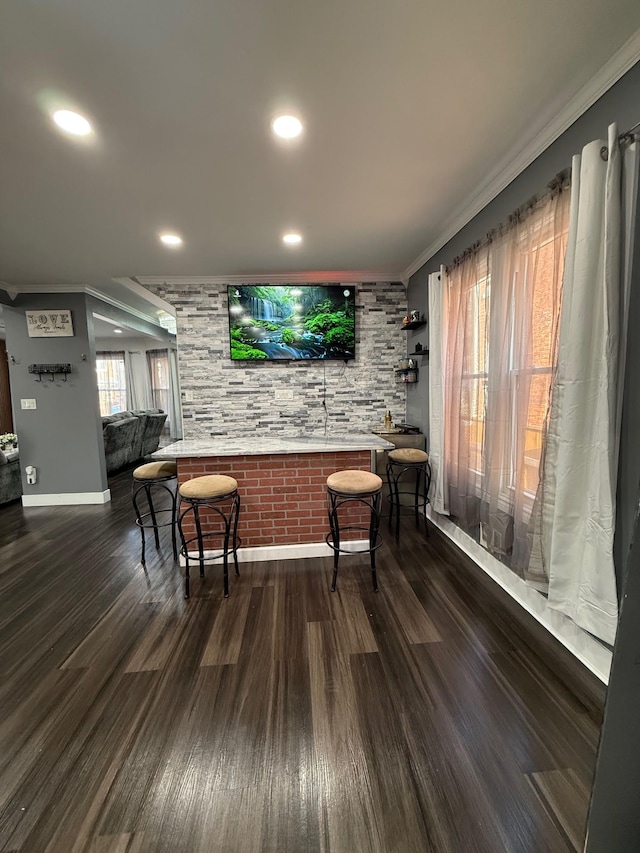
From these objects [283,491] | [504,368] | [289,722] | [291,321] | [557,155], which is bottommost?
[289,722]

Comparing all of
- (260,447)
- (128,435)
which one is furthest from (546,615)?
(128,435)

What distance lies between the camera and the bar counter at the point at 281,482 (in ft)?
7.91

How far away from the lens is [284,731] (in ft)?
4.14

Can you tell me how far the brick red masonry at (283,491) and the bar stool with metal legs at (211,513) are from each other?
0.07 meters

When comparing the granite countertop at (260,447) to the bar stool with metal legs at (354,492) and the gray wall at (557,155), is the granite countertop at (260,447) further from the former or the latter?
the gray wall at (557,155)

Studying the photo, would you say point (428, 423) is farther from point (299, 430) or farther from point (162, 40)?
point (162, 40)

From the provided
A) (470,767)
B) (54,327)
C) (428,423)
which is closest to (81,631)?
(470,767)

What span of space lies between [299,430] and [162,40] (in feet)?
10.2

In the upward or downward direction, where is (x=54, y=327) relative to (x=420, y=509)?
upward

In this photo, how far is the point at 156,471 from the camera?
2.55 m

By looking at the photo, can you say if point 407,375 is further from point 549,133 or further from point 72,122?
point 72,122

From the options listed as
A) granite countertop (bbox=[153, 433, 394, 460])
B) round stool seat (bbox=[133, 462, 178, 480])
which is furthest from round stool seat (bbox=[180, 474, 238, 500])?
round stool seat (bbox=[133, 462, 178, 480])

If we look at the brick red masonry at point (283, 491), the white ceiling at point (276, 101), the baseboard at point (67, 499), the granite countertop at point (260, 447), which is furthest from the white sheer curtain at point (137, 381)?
the brick red masonry at point (283, 491)

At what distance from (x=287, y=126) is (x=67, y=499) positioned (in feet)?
14.7
